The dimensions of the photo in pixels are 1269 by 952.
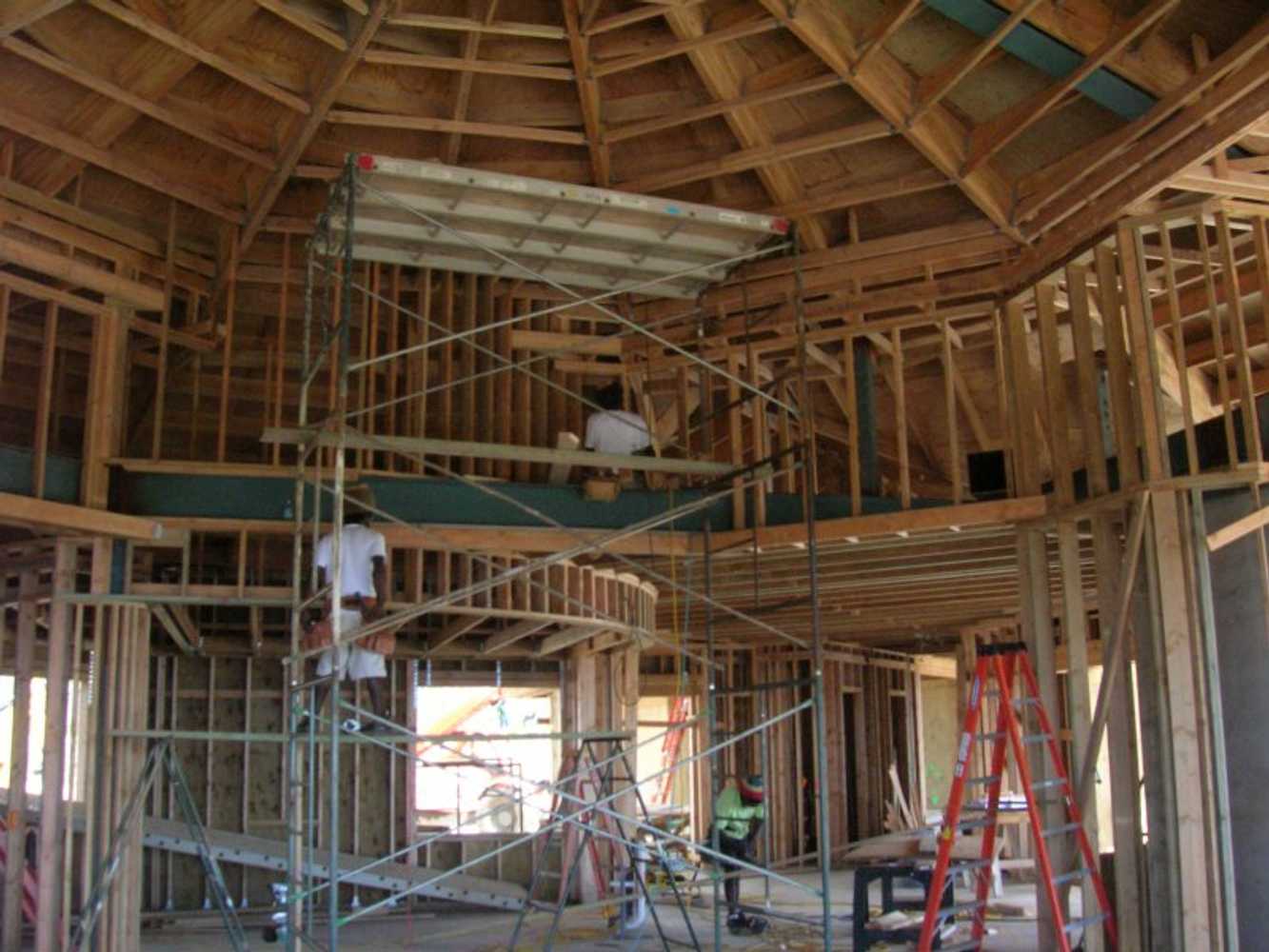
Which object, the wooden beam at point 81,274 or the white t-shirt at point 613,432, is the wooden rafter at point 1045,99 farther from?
the wooden beam at point 81,274

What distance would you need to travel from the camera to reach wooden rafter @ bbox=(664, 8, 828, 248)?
11.4 m

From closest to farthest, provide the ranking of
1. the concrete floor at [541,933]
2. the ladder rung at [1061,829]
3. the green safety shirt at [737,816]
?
1. the ladder rung at [1061,829]
2. the concrete floor at [541,933]
3. the green safety shirt at [737,816]

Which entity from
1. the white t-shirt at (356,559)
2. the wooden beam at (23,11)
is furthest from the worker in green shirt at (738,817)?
the wooden beam at (23,11)

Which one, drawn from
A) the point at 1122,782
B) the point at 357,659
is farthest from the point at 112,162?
the point at 1122,782

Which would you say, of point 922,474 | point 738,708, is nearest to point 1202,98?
point 922,474

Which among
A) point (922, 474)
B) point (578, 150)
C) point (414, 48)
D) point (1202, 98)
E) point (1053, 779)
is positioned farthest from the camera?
point (922, 474)

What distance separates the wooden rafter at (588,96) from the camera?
1141cm

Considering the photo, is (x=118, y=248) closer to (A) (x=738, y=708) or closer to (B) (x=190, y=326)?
(B) (x=190, y=326)

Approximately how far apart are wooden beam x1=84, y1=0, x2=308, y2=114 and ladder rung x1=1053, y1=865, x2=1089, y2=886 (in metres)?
8.98

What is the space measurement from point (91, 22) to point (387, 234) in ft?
10.7

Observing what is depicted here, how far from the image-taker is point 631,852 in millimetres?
12359

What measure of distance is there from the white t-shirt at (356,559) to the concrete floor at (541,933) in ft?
11.9

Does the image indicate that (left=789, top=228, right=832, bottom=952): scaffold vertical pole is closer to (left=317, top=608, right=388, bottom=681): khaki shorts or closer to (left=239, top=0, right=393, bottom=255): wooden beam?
(left=317, top=608, right=388, bottom=681): khaki shorts

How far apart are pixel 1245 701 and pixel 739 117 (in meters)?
6.57
